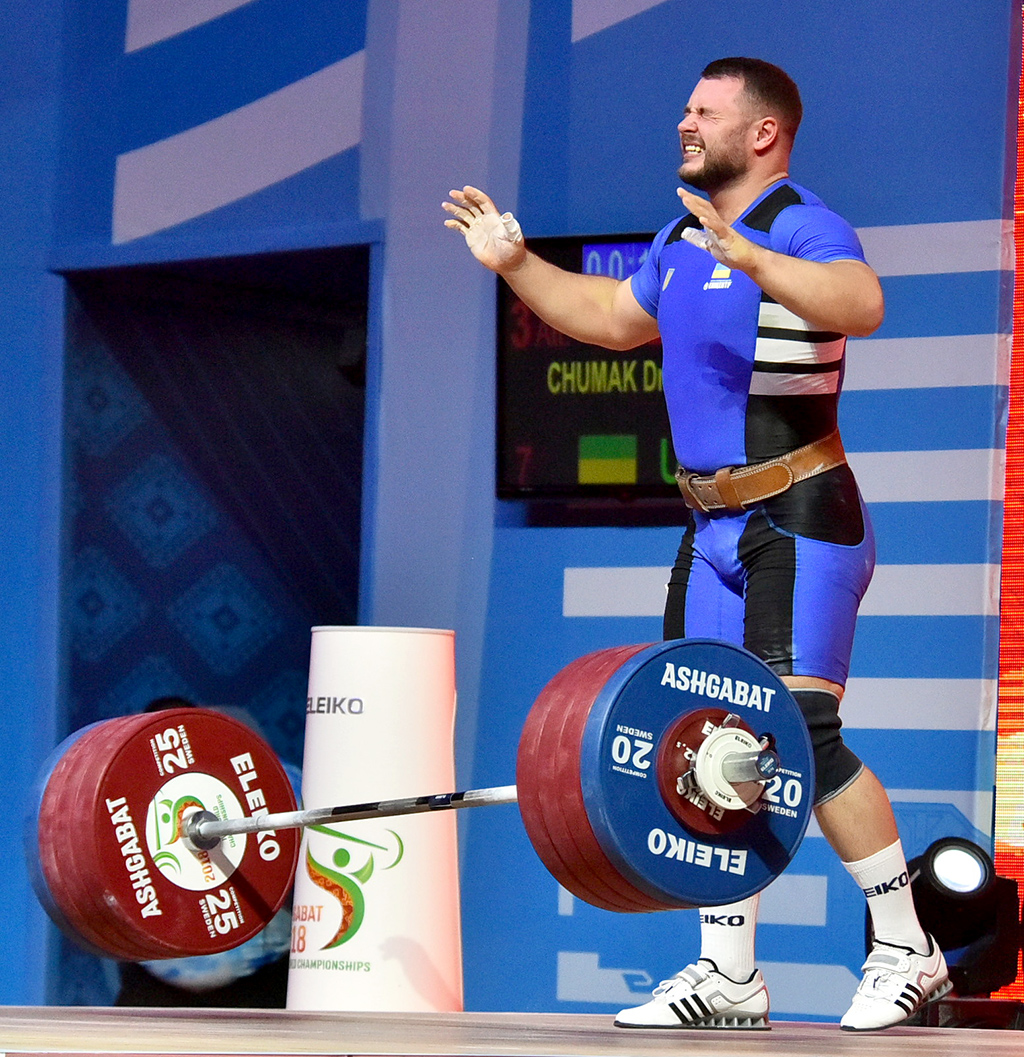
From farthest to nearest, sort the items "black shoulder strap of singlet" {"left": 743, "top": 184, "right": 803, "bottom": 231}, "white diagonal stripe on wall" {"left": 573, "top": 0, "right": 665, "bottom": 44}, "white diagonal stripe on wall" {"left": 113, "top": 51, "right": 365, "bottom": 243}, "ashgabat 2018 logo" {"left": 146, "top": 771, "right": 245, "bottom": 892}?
"white diagonal stripe on wall" {"left": 113, "top": 51, "right": 365, "bottom": 243}
"white diagonal stripe on wall" {"left": 573, "top": 0, "right": 665, "bottom": 44}
"ashgabat 2018 logo" {"left": 146, "top": 771, "right": 245, "bottom": 892}
"black shoulder strap of singlet" {"left": 743, "top": 184, "right": 803, "bottom": 231}

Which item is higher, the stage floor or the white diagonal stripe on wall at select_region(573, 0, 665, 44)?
the white diagonal stripe on wall at select_region(573, 0, 665, 44)

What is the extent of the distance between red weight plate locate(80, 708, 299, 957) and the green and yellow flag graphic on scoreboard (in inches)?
54.0

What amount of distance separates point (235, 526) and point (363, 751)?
147cm

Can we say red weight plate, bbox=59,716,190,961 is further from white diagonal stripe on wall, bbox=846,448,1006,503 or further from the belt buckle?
white diagonal stripe on wall, bbox=846,448,1006,503

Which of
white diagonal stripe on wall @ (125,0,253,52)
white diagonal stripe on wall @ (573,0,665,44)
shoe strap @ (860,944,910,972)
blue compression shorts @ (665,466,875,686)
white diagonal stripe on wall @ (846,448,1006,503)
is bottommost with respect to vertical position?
shoe strap @ (860,944,910,972)

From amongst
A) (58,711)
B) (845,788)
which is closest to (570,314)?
(845,788)

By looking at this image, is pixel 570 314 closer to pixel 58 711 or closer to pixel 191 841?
pixel 191 841

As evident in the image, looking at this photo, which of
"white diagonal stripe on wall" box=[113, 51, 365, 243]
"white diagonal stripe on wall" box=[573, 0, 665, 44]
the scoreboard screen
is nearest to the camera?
the scoreboard screen

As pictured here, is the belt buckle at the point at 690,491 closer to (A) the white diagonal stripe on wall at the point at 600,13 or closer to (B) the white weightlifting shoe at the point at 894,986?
(B) the white weightlifting shoe at the point at 894,986

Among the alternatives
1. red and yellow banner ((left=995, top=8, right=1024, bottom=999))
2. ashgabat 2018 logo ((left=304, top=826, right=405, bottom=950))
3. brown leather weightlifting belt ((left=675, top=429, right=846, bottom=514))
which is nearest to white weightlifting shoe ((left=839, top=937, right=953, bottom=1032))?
brown leather weightlifting belt ((left=675, top=429, right=846, bottom=514))

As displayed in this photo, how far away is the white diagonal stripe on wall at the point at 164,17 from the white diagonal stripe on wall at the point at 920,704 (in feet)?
8.20

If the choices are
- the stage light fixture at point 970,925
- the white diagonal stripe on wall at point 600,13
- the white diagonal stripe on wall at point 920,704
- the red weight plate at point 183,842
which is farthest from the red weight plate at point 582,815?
the white diagonal stripe on wall at point 600,13

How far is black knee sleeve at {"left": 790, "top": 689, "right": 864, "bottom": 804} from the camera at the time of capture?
8.96 ft

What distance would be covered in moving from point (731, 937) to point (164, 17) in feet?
10.6
